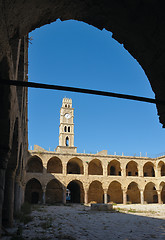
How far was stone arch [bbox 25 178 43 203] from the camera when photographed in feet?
101

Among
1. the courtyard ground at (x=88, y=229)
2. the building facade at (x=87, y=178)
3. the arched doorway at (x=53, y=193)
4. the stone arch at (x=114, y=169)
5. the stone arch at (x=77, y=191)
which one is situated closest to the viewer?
the courtyard ground at (x=88, y=229)

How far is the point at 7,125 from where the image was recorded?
227 inches

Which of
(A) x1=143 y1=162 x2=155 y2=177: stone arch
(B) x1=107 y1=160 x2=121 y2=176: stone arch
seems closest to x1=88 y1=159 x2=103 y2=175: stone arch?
(B) x1=107 y1=160 x2=121 y2=176: stone arch

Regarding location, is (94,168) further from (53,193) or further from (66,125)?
(66,125)

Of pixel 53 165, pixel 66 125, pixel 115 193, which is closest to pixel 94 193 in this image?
pixel 115 193

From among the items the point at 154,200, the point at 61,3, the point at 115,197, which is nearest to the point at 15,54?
the point at 61,3

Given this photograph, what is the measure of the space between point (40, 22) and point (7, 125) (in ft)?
8.95

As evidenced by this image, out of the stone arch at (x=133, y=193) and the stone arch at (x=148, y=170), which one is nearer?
the stone arch at (x=133, y=193)

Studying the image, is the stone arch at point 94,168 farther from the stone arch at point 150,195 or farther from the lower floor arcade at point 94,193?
the stone arch at point 150,195

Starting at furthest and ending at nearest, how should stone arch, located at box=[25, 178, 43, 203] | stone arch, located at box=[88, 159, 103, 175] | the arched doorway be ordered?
1. stone arch, located at box=[88, 159, 103, 175]
2. the arched doorway
3. stone arch, located at box=[25, 178, 43, 203]

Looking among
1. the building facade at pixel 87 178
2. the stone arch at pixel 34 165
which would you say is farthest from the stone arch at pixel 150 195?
the stone arch at pixel 34 165

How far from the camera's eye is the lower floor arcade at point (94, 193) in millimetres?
30812

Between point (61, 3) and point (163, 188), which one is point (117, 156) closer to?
point (163, 188)

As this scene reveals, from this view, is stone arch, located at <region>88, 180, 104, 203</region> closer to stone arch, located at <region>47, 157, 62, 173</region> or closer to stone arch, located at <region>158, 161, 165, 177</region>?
stone arch, located at <region>47, 157, 62, 173</region>
